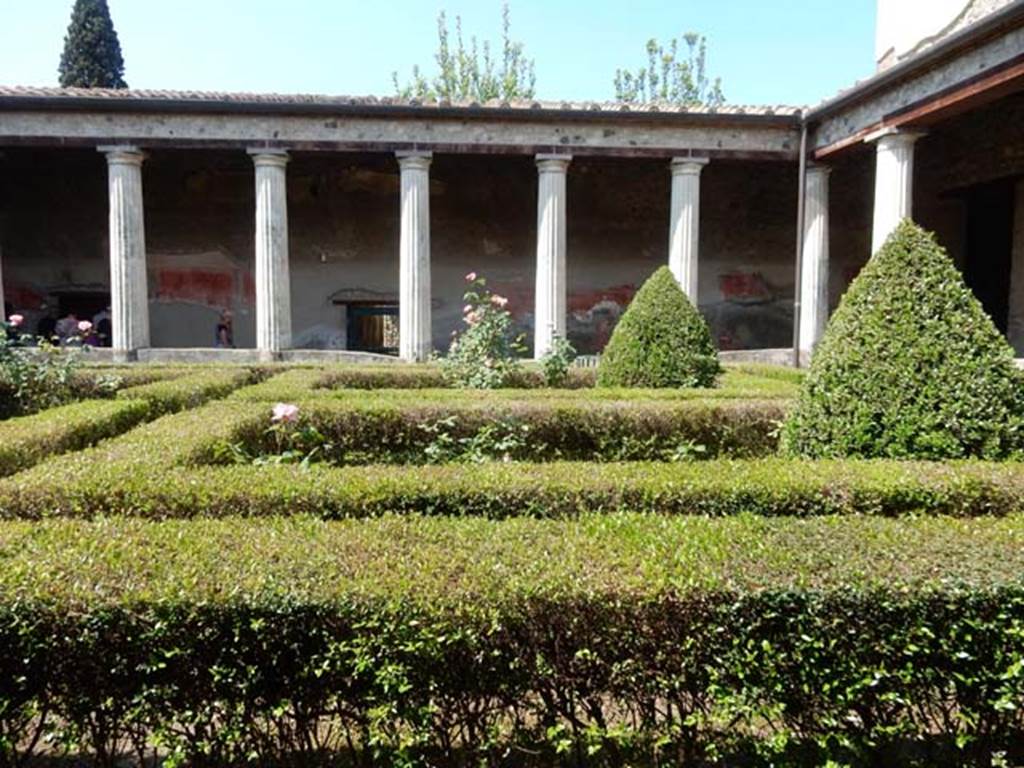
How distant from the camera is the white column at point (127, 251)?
41.5 feet

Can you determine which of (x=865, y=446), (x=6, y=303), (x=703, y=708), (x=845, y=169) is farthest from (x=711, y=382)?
(x=6, y=303)

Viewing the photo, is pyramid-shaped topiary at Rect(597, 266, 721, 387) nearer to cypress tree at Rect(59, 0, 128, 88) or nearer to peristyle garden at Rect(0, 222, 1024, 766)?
peristyle garden at Rect(0, 222, 1024, 766)

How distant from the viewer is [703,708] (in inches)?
80.8

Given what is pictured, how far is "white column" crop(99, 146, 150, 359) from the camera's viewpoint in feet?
41.5

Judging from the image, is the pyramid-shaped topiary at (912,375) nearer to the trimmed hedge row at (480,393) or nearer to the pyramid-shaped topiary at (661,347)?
the trimmed hedge row at (480,393)

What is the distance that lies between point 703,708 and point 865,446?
232 cm

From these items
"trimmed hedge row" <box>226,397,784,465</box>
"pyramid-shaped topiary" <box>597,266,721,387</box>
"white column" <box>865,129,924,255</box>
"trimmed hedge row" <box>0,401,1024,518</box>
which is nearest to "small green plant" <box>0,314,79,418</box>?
"trimmed hedge row" <box>226,397,784,465</box>

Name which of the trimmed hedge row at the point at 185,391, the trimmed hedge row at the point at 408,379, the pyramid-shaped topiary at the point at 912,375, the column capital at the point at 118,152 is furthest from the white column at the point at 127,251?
the pyramid-shaped topiary at the point at 912,375

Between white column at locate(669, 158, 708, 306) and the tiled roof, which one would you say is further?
white column at locate(669, 158, 708, 306)

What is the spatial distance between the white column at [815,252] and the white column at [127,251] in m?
12.0

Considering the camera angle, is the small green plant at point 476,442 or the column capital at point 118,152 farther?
the column capital at point 118,152

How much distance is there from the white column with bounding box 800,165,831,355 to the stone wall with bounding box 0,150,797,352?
3.63m

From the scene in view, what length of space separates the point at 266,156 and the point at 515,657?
12472mm

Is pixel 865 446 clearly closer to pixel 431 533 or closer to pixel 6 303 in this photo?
pixel 431 533
